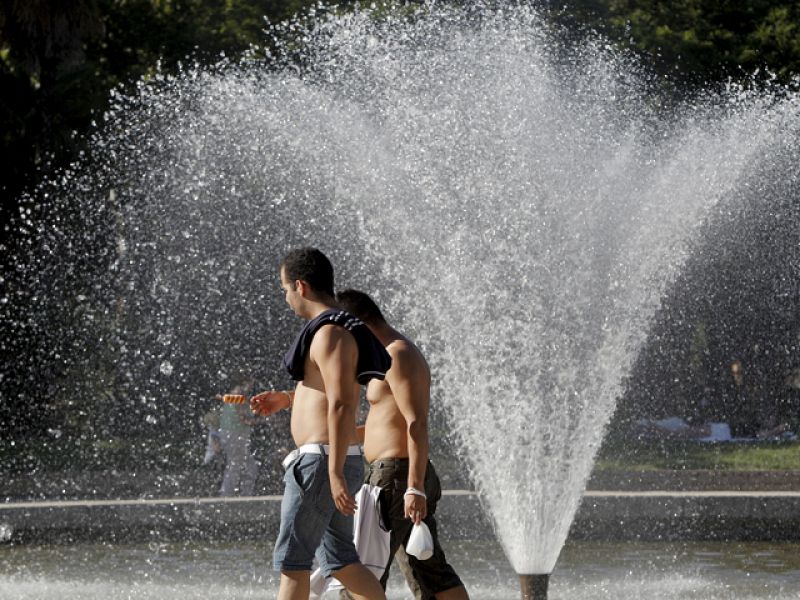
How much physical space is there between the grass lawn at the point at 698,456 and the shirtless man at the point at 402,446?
37.7 ft

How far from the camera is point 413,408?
16.9ft

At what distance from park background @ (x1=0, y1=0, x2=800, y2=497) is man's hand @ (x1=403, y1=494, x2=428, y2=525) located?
10637 mm

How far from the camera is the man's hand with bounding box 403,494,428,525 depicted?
5.08 meters

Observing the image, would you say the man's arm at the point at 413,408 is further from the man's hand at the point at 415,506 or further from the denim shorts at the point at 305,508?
the denim shorts at the point at 305,508

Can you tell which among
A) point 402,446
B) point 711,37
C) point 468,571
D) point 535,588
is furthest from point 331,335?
point 711,37

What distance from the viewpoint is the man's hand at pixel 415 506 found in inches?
200

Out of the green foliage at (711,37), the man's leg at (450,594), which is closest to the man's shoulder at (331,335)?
the man's leg at (450,594)

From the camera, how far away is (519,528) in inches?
301

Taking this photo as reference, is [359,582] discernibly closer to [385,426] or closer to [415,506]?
[415,506]

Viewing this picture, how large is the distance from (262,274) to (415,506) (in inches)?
631

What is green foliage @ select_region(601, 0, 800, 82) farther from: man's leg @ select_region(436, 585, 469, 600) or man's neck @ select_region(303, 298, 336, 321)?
man's neck @ select_region(303, 298, 336, 321)

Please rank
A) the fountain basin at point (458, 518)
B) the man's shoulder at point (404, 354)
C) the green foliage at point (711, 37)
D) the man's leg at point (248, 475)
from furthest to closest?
1. the green foliage at point (711, 37)
2. the man's leg at point (248, 475)
3. the fountain basin at point (458, 518)
4. the man's shoulder at point (404, 354)

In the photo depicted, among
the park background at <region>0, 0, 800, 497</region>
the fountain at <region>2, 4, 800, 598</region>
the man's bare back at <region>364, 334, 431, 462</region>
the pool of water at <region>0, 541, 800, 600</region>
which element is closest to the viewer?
the man's bare back at <region>364, 334, 431, 462</region>

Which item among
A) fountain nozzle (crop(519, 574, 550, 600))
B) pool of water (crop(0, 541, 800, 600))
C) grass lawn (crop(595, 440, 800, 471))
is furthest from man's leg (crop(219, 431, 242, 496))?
fountain nozzle (crop(519, 574, 550, 600))
